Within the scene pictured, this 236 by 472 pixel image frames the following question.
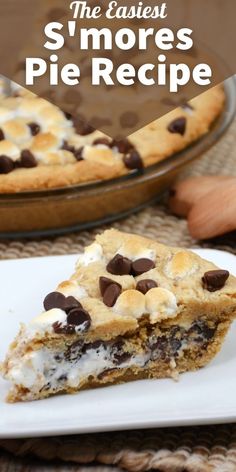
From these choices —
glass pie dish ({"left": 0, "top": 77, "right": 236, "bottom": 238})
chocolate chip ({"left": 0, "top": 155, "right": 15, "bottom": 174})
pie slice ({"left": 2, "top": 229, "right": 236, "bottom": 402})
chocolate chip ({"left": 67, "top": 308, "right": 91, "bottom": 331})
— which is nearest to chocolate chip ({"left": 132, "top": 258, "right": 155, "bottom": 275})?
pie slice ({"left": 2, "top": 229, "right": 236, "bottom": 402})

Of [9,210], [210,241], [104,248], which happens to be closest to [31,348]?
[104,248]

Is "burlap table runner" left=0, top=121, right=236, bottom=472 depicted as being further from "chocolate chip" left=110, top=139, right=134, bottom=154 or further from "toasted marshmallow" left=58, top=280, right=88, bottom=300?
"chocolate chip" left=110, top=139, right=134, bottom=154

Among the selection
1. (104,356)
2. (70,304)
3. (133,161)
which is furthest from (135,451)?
(133,161)

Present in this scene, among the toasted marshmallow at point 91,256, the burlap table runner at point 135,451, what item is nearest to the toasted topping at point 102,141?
the toasted marshmallow at point 91,256

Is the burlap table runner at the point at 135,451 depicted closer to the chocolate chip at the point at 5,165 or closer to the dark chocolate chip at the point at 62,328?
the dark chocolate chip at the point at 62,328

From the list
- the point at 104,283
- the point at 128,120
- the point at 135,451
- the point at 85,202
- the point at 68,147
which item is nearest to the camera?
the point at 135,451

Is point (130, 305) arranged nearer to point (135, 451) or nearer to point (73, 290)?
point (73, 290)
